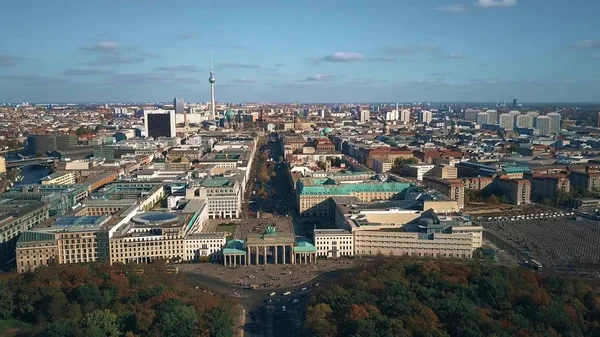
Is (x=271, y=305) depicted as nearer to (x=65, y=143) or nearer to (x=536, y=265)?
(x=536, y=265)

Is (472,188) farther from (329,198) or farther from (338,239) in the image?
(338,239)

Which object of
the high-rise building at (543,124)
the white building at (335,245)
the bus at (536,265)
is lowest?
the bus at (536,265)

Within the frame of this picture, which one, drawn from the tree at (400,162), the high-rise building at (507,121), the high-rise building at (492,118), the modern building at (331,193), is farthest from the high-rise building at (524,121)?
the modern building at (331,193)

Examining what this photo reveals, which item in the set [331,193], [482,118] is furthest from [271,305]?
[482,118]

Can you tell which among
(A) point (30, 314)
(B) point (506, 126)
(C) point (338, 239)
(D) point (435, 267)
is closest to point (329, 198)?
(C) point (338, 239)

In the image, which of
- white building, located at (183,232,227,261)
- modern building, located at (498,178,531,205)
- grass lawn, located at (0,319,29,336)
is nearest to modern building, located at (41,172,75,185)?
white building, located at (183,232,227,261)

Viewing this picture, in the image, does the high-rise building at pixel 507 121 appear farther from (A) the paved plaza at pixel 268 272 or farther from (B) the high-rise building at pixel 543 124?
(A) the paved plaza at pixel 268 272
